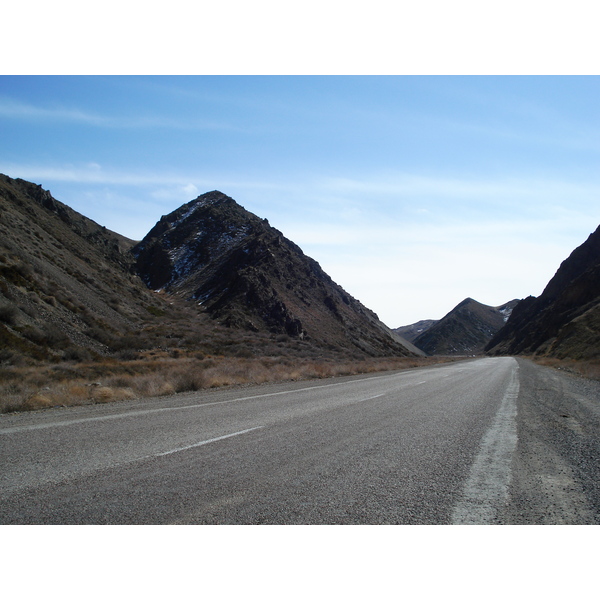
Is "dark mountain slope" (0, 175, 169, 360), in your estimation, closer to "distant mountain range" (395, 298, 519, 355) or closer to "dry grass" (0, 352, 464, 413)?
"dry grass" (0, 352, 464, 413)

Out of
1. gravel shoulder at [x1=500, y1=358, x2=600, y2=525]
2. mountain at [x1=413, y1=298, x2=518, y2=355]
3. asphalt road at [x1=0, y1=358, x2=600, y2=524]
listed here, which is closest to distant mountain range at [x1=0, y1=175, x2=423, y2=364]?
asphalt road at [x1=0, y1=358, x2=600, y2=524]

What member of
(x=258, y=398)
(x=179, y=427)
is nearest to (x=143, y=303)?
(x=258, y=398)

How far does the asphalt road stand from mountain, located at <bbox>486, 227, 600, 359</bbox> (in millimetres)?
40531

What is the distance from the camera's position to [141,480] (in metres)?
4.54

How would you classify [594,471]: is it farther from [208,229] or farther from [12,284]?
[208,229]

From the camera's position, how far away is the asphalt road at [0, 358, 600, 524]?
377 centimetres

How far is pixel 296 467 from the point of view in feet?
16.6

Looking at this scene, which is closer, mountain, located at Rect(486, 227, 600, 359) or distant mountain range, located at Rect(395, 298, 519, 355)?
mountain, located at Rect(486, 227, 600, 359)

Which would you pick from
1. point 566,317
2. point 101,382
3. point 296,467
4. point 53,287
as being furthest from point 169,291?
point 296,467

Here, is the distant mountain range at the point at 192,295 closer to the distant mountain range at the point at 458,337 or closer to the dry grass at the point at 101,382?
the dry grass at the point at 101,382

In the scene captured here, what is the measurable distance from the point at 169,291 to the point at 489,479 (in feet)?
241

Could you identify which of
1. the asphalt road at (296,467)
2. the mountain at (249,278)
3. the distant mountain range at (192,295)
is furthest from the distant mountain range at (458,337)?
the asphalt road at (296,467)

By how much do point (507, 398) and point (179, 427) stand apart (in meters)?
10.0

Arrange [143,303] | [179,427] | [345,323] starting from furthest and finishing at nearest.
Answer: [345,323] < [143,303] < [179,427]
